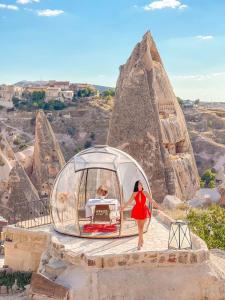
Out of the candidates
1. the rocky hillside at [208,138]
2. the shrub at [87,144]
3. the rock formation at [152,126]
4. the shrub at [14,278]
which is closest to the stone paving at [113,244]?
the shrub at [14,278]

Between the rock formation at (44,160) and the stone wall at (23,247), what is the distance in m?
14.7

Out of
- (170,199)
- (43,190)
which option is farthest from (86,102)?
(170,199)

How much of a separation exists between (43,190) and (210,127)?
43.1 meters

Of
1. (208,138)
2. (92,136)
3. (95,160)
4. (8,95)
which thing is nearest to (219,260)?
(95,160)

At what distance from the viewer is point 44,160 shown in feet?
91.2

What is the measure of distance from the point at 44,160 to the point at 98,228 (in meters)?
17.6

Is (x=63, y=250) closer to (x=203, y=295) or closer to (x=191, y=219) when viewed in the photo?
(x=203, y=295)

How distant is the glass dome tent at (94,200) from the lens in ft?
34.5

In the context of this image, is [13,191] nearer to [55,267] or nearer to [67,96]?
[55,267]

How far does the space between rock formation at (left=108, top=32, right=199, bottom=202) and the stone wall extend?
10.8 m

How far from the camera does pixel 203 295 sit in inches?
336

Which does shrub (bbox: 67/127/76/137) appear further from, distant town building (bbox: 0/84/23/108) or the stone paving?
the stone paving

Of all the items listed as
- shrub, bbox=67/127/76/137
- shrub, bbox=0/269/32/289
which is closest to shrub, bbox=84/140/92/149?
shrub, bbox=67/127/76/137

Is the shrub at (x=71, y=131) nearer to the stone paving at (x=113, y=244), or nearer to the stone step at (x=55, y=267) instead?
the stone paving at (x=113, y=244)
